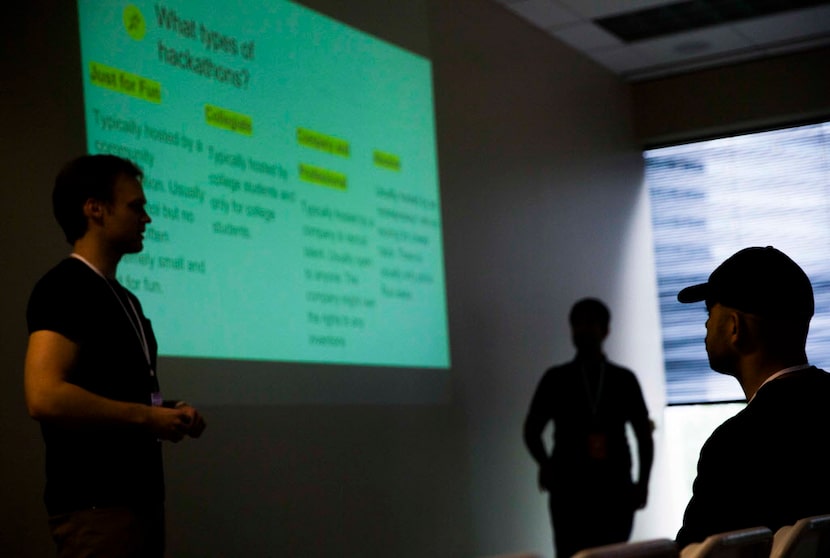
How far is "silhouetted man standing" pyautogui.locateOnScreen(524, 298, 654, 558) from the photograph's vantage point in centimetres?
536

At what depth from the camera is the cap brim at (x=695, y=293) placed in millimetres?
2240

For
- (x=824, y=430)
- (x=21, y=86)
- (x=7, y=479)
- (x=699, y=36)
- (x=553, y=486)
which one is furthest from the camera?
(x=699, y=36)

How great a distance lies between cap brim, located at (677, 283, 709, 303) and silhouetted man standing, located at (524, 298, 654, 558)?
3059 millimetres

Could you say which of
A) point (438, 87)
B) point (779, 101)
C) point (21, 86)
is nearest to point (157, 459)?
point (21, 86)

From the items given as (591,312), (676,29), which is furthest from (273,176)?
(676,29)

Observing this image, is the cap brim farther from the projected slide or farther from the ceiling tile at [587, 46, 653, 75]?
the ceiling tile at [587, 46, 653, 75]

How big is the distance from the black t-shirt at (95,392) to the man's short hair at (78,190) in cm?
10

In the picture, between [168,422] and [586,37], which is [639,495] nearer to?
[586,37]

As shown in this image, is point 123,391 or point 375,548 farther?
point 375,548

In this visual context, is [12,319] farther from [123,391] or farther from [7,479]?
[123,391]

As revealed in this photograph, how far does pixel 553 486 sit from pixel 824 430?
11.7ft

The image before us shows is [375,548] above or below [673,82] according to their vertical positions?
below

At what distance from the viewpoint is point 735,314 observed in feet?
7.05

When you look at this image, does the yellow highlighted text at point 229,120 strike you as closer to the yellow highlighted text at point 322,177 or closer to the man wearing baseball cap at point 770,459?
the yellow highlighted text at point 322,177
